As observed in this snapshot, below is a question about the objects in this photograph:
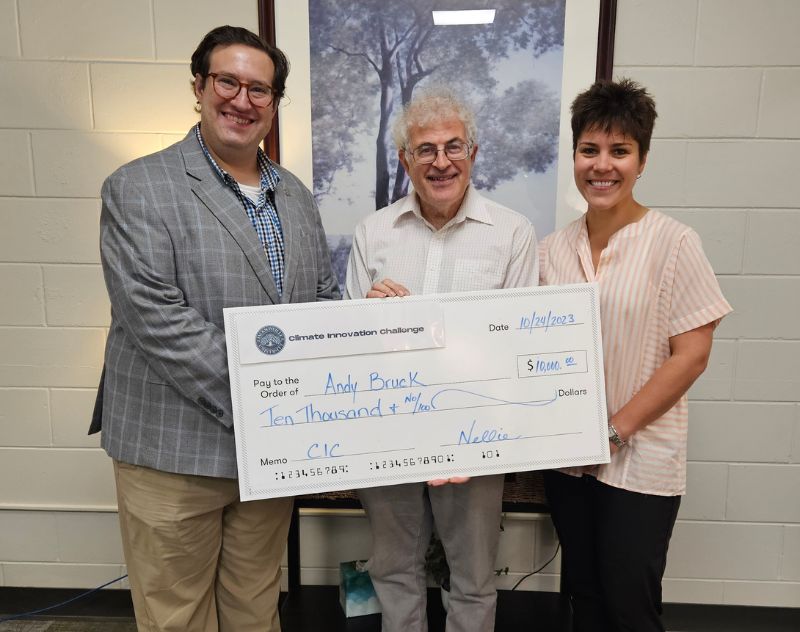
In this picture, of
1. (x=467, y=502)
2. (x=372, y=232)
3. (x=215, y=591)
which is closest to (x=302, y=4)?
(x=372, y=232)

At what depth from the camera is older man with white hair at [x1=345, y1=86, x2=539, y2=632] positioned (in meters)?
1.34

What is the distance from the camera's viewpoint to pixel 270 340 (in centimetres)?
119

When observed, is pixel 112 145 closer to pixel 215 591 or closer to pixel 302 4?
pixel 302 4

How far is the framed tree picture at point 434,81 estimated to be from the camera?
175 centimetres

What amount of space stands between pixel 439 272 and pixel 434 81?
79 centimetres

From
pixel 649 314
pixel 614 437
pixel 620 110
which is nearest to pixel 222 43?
pixel 620 110

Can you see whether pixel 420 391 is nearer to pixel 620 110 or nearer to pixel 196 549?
pixel 196 549

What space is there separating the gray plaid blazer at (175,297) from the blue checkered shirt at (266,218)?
0.8 inches

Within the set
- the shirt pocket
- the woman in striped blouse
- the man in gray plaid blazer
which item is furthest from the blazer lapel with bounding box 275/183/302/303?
the woman in striped blouse

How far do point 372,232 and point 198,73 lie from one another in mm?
540

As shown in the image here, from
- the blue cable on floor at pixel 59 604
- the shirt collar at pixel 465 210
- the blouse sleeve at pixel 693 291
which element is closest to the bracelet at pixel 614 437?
the blouse sleeve at pixel 693 291

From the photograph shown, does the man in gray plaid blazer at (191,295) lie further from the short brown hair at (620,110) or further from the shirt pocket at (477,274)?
the short brown hair at (620,110)

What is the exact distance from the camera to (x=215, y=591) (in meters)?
1.47

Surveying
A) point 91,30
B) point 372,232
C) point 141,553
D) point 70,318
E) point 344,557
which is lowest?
point 344,557
